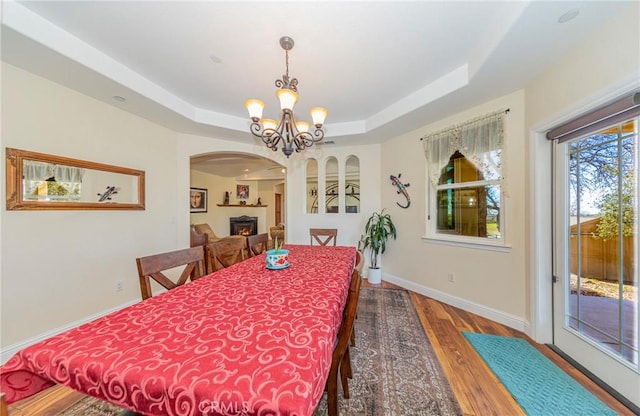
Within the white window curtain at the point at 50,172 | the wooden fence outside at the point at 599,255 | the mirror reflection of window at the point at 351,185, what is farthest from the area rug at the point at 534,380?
the white window curtain at the point at 50,172

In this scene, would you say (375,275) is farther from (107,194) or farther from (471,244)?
(107,194)

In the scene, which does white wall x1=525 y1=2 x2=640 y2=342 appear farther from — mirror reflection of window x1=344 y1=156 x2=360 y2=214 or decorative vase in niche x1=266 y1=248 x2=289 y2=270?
mirror reflection of window x1=344 y1=156 x2=360 y2=214

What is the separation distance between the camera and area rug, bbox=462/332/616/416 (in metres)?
1.45

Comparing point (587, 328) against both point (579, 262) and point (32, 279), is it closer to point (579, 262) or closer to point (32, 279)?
point (579, 262)

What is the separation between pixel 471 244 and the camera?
278 centimetres

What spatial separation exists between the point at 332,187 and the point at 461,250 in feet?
7.76

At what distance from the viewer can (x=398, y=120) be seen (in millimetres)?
3070

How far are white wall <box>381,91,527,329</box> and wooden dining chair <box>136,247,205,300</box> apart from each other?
2.88m

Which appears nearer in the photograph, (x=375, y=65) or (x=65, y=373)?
(x=65, y=373)

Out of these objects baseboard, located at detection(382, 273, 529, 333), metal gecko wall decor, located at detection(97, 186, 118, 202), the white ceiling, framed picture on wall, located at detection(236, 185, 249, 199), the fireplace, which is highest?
the white ceiling

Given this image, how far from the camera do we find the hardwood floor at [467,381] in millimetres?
1455

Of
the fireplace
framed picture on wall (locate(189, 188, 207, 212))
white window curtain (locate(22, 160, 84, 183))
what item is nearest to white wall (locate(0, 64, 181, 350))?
white window curtain (locate(22, 160, 84, 183))

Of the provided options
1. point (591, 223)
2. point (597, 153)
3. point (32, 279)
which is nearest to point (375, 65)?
point (597, 153)

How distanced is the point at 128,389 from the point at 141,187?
293 cm
